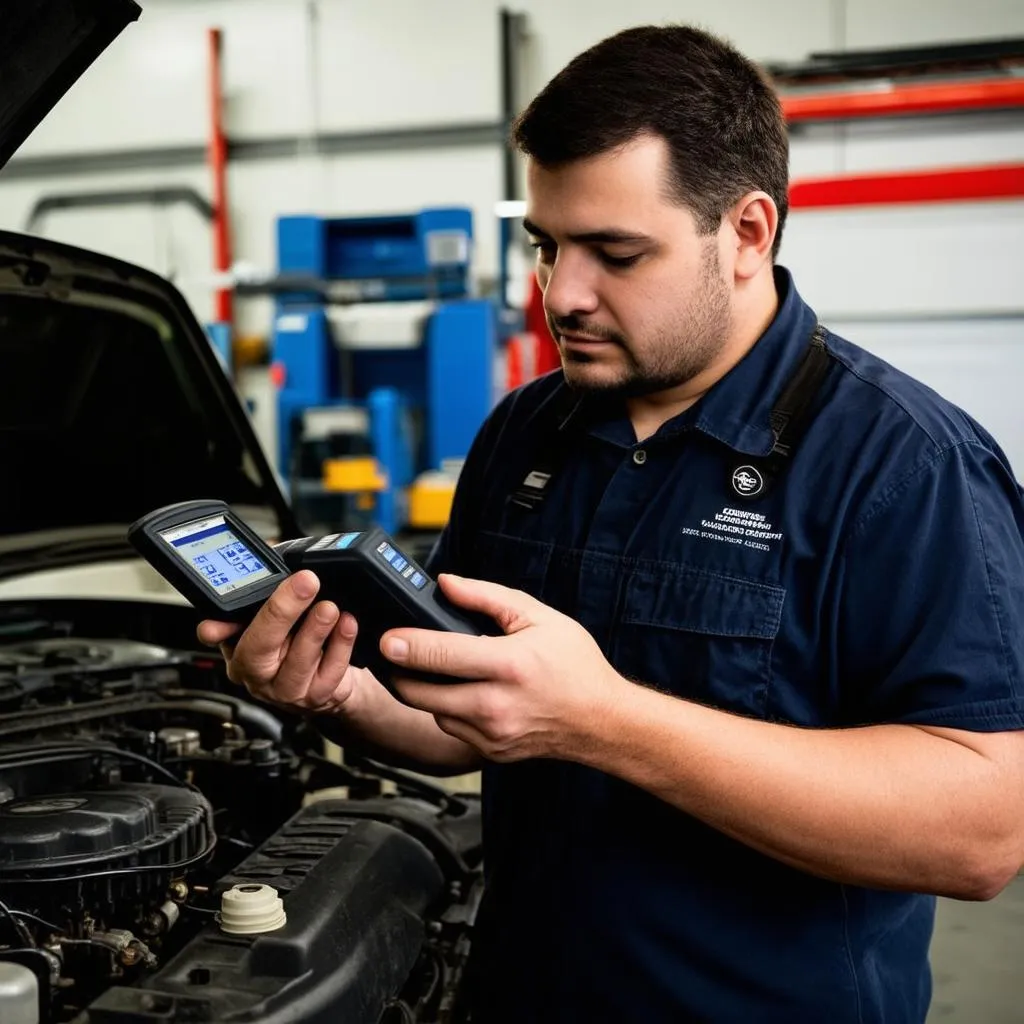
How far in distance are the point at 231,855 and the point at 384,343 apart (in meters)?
5.66

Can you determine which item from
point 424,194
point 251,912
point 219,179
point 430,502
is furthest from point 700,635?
point 219,179

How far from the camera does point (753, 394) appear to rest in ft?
4.19

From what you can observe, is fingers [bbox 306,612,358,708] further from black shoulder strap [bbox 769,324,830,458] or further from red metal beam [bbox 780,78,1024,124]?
red metal beam [bbox 780,78,1024,124]

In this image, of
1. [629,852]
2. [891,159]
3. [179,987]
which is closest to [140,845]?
[179,987]

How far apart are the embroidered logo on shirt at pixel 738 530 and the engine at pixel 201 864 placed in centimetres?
56

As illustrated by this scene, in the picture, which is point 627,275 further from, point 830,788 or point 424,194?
point 424,194

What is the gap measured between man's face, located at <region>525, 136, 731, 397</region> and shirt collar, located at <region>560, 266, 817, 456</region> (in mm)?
40

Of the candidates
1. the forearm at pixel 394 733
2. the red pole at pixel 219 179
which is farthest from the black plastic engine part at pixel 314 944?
the red pole at pixel 219 179

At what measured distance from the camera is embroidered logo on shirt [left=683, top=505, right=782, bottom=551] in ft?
3.91

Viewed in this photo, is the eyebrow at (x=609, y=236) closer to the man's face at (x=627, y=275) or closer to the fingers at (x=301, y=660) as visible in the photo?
the man's face at (x=627, y=275)

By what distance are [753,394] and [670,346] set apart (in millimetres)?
109

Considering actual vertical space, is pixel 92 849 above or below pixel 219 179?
below

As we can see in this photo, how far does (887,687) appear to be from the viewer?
1.11 metres

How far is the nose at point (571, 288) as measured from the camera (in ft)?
4.09
